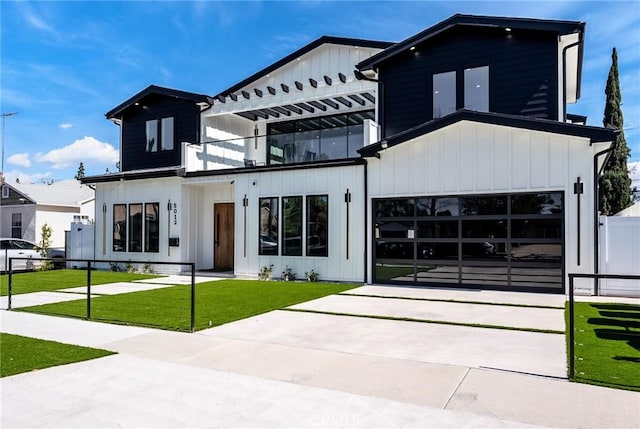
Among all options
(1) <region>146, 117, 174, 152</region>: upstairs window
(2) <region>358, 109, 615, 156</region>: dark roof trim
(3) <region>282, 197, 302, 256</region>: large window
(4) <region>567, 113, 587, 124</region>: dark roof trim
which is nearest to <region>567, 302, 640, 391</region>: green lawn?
(2) <region>358, 109, 615, 156</region>: dark roof trim

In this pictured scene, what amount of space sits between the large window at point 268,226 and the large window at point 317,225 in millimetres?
1242

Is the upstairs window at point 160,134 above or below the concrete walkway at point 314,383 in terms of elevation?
above

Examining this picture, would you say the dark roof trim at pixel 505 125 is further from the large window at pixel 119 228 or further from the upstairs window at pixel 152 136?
the large window at pixel 119 228

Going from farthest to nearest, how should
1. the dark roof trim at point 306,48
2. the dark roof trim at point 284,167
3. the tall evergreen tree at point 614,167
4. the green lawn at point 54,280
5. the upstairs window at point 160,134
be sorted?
the tall evergreen tree at point 614,167 < the upstairs window at point 160,134 < the dark roof trim at point 306,48 < the dark roof trim at point 284,167 < the green lawn at point 54,280

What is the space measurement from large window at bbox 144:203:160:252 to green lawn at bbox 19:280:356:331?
192 inches

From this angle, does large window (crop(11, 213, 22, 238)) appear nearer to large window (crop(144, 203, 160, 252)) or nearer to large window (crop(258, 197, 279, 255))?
large window (crop(144, 203, 160, 252))

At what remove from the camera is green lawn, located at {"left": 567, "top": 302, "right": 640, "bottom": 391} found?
4.46 meters

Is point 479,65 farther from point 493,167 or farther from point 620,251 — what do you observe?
point 620,251

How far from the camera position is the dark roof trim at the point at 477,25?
11391 millimetres

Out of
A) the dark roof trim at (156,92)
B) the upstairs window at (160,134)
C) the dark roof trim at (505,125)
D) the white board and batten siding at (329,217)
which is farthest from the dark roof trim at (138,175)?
the dark roof trim at (505,125)

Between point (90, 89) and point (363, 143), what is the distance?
66.0 feet

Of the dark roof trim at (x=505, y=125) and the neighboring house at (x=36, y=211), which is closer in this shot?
the dark roof trim at (x=505, y=125)

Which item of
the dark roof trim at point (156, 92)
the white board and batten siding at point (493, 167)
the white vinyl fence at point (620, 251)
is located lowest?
the white vinyl fence at point (620, 251)

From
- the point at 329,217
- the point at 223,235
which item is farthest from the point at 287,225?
the point at 223,235
